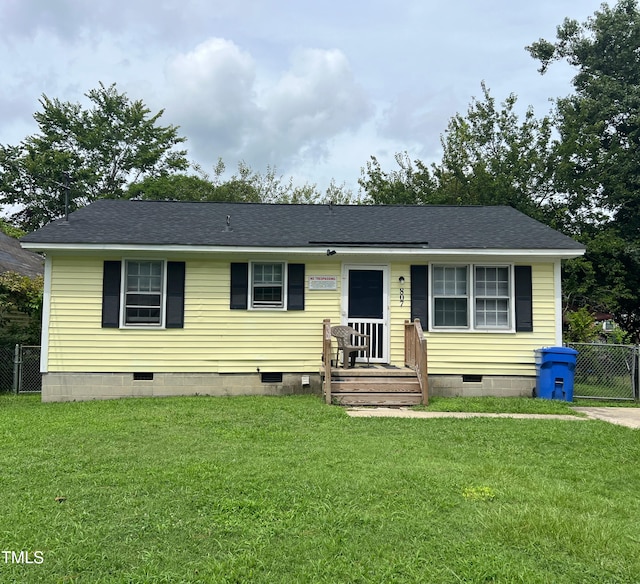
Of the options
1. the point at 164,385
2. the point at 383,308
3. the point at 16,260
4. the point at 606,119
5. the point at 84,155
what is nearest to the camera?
the point at 164,385

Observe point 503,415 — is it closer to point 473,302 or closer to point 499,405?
point 499,405

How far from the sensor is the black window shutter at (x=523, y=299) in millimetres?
9859

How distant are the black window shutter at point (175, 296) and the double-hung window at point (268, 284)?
1423 mm

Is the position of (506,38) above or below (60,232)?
above

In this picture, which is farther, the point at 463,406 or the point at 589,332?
the point at 589,332

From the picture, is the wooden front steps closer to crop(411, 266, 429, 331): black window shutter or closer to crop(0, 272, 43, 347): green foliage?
crop(411, 266, 429, 331): black window shutter

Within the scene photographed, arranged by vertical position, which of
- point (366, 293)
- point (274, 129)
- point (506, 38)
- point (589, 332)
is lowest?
point (589, 332)

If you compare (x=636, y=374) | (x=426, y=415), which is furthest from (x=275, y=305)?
(x=636, y=374)

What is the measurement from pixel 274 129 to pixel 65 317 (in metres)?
25.0

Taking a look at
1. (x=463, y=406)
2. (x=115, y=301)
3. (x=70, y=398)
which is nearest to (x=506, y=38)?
(x=463, y=406)

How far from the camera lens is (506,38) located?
40.5 ft

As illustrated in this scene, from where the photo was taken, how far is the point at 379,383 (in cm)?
875

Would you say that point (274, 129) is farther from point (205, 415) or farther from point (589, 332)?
point (205, 415)

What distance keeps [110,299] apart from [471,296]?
7152 millimetres
